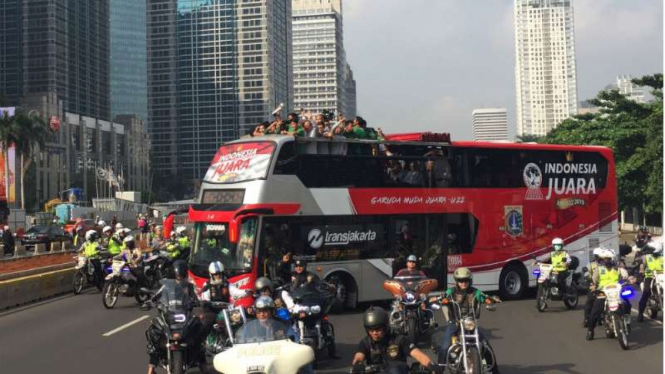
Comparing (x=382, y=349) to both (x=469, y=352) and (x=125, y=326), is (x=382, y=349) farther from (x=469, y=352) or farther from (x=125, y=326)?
(x=125, y=326)

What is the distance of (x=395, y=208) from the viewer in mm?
15102

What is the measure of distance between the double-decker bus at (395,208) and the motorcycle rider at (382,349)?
22.8 ft

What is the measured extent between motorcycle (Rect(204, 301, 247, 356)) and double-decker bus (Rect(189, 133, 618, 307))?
345 cm

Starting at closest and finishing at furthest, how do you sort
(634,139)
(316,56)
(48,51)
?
1. (634,139)
2. (48,51)
3. (316,56)

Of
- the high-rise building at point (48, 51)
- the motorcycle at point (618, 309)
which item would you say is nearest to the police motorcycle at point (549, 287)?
the motorcycle at point (618, 309)

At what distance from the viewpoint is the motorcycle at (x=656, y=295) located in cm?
1306

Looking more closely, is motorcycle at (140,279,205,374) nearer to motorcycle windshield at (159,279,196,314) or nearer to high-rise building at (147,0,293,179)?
motorcycle windshield at (159,279,196,314)

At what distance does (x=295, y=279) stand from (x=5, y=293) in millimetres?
9012

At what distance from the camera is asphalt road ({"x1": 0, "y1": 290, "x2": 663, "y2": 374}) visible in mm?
9602

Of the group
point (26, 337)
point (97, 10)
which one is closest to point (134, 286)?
point (26, 337)

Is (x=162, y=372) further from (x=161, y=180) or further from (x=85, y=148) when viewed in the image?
(x=161, y=180)

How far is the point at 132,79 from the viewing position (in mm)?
150250

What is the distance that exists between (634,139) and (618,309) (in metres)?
33.7

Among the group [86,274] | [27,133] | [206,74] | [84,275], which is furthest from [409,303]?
[206,74]
